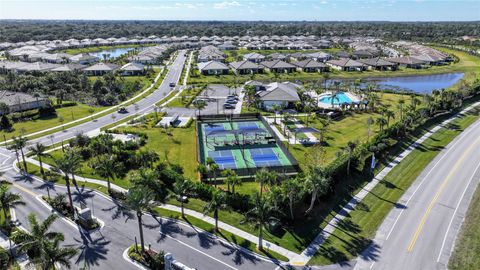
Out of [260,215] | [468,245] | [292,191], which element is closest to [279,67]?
[292,191]

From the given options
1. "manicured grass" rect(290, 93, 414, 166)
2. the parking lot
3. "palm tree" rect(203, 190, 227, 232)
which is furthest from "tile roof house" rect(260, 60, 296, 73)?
"palm tree" rect(203, 190, 227, 232)

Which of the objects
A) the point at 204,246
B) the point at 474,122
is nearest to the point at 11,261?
the point at 204,246

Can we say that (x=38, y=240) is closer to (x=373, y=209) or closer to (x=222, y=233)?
(x=222, y=233)

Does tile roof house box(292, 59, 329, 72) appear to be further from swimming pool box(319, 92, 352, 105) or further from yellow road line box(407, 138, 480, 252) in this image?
yellow road line box(407, 138, 480, 252)

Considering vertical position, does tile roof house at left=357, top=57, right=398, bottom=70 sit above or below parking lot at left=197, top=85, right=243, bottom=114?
above

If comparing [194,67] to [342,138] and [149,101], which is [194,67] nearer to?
[149,101]

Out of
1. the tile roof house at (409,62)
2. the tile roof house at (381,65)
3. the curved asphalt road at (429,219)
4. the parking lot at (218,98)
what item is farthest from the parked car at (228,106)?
the tile roof house at (409,62)
